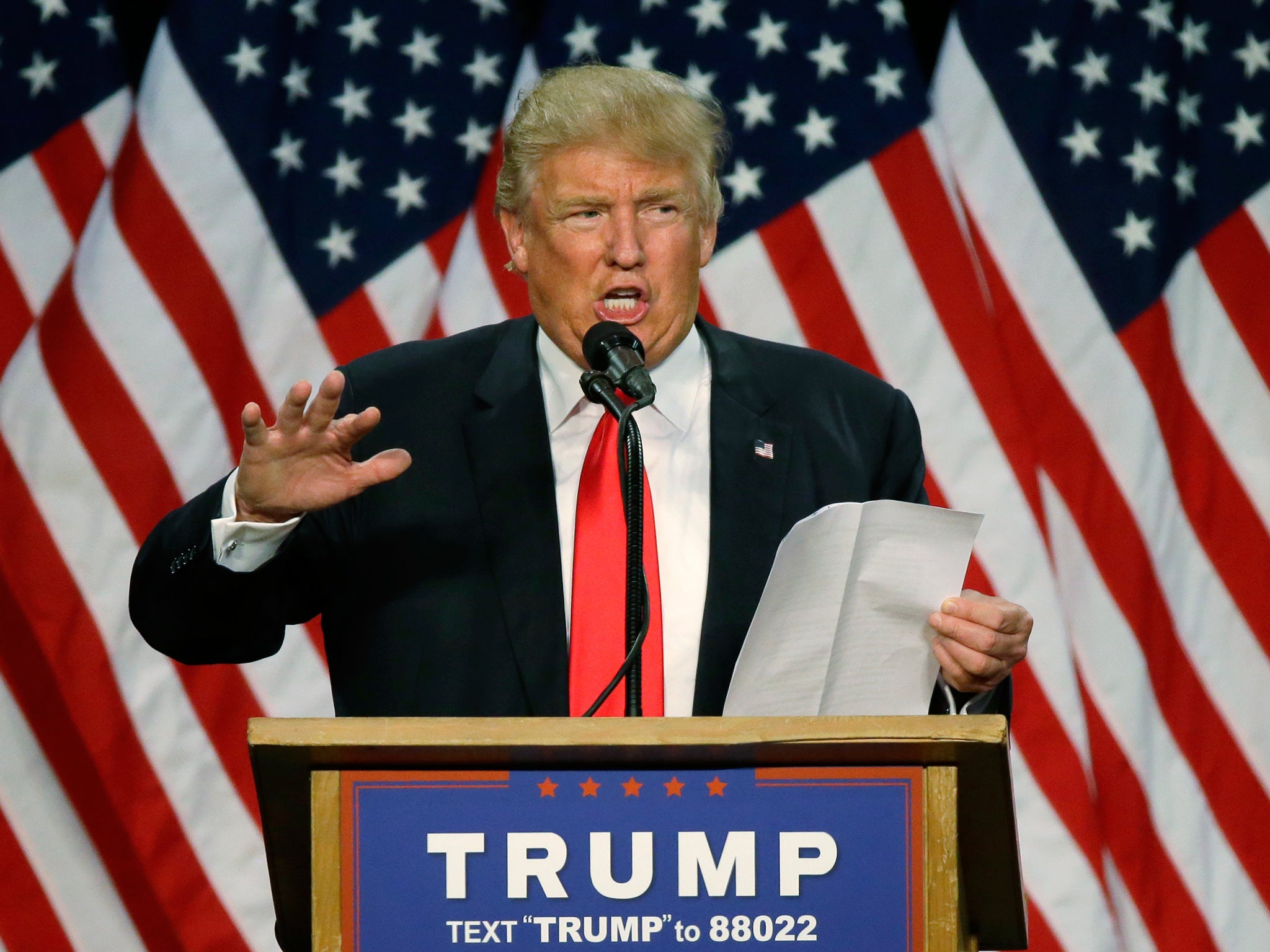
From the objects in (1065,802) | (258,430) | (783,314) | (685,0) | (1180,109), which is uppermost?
(685,0)

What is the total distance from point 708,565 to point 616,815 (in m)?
0.64

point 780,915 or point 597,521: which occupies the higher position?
point 597,521

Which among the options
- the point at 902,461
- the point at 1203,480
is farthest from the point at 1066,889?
the point at 902,461

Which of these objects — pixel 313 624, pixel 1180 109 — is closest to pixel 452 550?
pixel 313 624

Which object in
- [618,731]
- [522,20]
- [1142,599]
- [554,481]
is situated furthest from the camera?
[522,20]

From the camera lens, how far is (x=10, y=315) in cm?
341

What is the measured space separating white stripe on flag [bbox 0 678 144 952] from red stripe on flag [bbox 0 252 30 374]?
71cm

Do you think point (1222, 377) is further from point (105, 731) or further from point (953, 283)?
point (105, 731)

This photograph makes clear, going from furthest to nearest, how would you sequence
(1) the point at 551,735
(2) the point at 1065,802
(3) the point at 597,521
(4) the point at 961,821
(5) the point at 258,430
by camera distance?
1. (2) the point at 1065,802
2. (3) the point at 597,521
3. (5) the point at 258,430
4. (4) the point at 961,821
5. (1) the point at 551,735

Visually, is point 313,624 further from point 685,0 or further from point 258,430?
point 258,430

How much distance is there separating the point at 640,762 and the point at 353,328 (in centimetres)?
236

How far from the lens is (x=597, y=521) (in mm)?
1828

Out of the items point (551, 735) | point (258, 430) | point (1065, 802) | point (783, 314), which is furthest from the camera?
point (783, 314)

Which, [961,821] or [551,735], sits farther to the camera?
[961,821]
